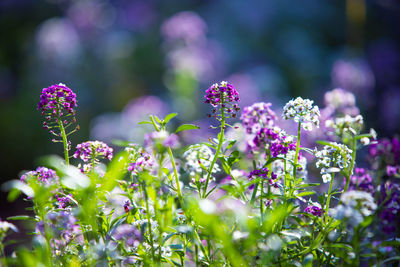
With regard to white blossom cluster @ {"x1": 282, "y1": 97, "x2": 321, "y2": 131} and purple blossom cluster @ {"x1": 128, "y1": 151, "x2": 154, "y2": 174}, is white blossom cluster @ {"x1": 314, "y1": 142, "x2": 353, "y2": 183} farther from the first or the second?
purple blossom cluster @ {"x1": 128, "y1": 151, "x2": 154, "y2": 174}

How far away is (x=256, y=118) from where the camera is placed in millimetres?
A: 1036

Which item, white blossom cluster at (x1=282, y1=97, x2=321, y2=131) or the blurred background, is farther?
the blurred background

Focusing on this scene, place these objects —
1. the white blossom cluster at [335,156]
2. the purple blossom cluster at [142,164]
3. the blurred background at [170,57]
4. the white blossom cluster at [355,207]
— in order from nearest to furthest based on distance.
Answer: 1. the white blossom cluster at [355,207]
2. the purple blossom cluster at [142,164]
3. the white blossom cluster at [335,156]
4. the blurred background at [170,57]

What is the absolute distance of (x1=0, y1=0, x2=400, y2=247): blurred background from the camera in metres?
4.73

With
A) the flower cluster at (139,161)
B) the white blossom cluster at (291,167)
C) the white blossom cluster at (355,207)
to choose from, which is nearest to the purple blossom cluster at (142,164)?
the flower cluster at (139,161)

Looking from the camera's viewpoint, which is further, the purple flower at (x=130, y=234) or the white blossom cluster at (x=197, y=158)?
A: the white blossom cluster at (x=197, y=158)

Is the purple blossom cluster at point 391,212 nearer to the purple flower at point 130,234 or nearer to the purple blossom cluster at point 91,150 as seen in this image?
the purple flower at point 130,234

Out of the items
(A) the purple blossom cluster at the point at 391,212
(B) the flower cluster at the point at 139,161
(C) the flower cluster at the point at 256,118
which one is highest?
(C) the flower cluster at the point at 256,118

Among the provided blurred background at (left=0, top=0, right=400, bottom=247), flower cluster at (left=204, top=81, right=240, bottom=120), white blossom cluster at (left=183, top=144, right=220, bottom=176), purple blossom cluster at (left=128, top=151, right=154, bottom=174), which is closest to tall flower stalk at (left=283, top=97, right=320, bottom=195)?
flower cluster at (left=204, top=81, right=240, bottom=120)

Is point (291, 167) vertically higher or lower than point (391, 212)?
higher

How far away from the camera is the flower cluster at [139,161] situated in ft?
3.36

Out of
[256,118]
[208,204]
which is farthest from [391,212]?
[208,204]

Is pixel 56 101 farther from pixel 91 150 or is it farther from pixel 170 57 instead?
pixel 170 57

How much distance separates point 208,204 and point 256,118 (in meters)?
0.32
